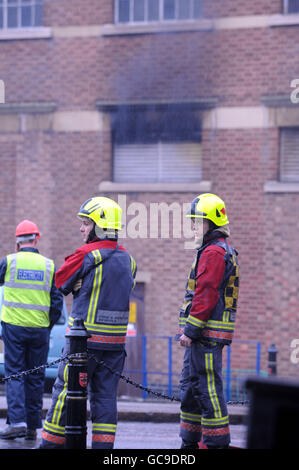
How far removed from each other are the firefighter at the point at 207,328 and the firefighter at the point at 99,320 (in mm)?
525

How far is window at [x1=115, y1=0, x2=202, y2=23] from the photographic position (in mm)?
14094

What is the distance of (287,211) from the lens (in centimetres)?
1360

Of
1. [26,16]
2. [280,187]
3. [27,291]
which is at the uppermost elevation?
[26,16]

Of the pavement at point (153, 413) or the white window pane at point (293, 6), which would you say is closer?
the pavement at point (153, 413)

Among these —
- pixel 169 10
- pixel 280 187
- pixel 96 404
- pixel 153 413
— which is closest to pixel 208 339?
pixel 96 404

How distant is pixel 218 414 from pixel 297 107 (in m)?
8.83

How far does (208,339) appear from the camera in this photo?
5.84m

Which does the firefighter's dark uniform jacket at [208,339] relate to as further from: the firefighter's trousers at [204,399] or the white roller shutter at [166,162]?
the white roller shutter at [166,162]

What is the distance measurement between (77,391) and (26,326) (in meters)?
2.05

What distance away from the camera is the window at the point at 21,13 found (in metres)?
14.8

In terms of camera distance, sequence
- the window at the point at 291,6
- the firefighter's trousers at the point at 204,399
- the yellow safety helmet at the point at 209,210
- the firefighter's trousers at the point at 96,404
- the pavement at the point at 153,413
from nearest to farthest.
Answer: the firefighter's trousers at the point at 96,404 → the firefighter's trousers at the point at 204,399 → the yellow safety helmet at the point at 209,210 → the pavement at the point at 153,413 → the window at the point at 291,6

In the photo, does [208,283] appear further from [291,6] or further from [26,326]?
[291,6]

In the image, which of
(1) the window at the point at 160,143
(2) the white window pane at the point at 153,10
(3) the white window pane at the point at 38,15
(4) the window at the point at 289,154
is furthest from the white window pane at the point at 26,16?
(4) the window at the point at 289,154

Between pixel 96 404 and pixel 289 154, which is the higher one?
pixel 289 154
